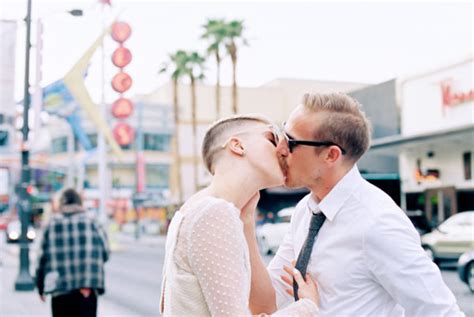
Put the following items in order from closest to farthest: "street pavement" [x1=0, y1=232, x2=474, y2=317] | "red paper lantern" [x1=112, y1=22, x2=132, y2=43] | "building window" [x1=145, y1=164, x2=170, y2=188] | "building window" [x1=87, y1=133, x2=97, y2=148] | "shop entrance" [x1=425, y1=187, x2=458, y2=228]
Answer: "street pavement" [x1=0, y1=232, x2=474, y2=317] → "red paper lantern" [x1=112, y1=22, x2=132, y2=43] → "shop entrance" [x1=425, y1=187, x2=458, y2=228] → "building window" [x1=87, y1=133, x2=97, y2=148] → "building window" [x1=145, y1=164, x2=170, y2=188]

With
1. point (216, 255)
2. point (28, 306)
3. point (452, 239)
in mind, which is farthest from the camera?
point (452, 239)

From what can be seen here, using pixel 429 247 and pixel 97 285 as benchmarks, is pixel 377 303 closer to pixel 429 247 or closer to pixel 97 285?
pixel 97 285

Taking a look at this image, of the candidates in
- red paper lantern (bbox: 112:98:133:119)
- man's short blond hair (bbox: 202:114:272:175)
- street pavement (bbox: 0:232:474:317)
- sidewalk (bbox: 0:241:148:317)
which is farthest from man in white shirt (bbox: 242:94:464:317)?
red paper lantern (bbox: 112:98:133:119)

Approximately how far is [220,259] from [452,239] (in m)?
16.4

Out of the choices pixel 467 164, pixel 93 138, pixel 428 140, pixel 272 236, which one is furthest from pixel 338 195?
pixel 93 138

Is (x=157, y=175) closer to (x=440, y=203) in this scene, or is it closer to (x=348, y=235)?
(x=440, y=203)

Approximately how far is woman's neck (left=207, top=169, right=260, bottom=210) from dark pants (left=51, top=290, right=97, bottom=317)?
4.21 metres

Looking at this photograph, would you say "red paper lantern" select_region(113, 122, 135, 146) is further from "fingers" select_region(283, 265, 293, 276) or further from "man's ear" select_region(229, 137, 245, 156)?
"man's ear" select_region(229, 137, 245, 156)

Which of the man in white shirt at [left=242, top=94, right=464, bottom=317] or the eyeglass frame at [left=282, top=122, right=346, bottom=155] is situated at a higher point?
the eyeglass frame at [left=282, top=122, right=346, bottom=155]

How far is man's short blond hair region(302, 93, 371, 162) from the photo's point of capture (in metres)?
2.29

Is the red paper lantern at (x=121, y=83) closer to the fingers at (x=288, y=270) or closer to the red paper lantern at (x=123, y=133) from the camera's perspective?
the red paper lantern at (x=123, y=133)

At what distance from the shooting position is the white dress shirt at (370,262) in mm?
2117

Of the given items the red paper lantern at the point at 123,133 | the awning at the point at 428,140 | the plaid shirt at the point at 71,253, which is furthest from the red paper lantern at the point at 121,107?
the plaid shirt at the point at 71,253

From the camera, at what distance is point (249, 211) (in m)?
2.33
